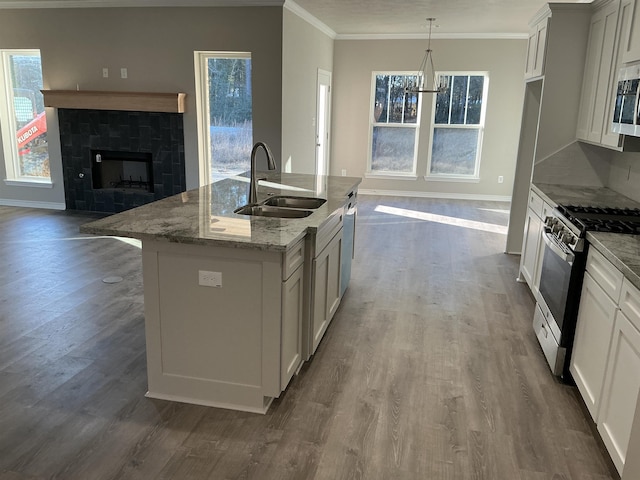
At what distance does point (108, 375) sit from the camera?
2.84 meters

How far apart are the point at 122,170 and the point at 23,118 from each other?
1634 mm

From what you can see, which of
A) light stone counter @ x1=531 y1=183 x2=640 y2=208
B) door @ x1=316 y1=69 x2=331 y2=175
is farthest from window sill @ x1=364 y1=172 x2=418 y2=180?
light stone counter @ x1=531 y1=183 x2=640 y2=208

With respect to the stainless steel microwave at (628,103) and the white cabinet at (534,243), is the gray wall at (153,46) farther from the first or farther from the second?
the stainless steel microwave at (628,103)

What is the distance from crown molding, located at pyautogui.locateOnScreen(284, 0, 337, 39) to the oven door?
4108mm

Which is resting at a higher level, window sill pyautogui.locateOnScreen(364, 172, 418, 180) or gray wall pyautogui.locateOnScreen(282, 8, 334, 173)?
gray wall pyautogui.locateOnScreen(282, 8, 334, 173)

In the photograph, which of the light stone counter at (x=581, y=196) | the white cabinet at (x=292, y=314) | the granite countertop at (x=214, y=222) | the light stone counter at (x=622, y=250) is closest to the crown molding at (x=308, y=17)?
the granite countertop at (x=214, y=222)

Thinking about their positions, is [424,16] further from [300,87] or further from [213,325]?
[213,325]

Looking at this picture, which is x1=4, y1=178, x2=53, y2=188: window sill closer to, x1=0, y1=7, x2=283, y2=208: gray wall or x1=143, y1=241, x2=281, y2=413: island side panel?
x1=0, y1=7, x2=283, y2=208: gray wall

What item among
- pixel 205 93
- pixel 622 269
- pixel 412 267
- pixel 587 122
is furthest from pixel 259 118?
pixel 622 269

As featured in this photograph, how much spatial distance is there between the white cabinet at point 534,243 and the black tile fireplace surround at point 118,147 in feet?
13.9

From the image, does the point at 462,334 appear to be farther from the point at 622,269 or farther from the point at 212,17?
the point at 212,17

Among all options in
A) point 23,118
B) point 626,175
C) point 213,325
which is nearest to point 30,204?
point 23,118

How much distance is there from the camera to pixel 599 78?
3.75 meters

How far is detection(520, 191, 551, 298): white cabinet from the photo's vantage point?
3.84 m
